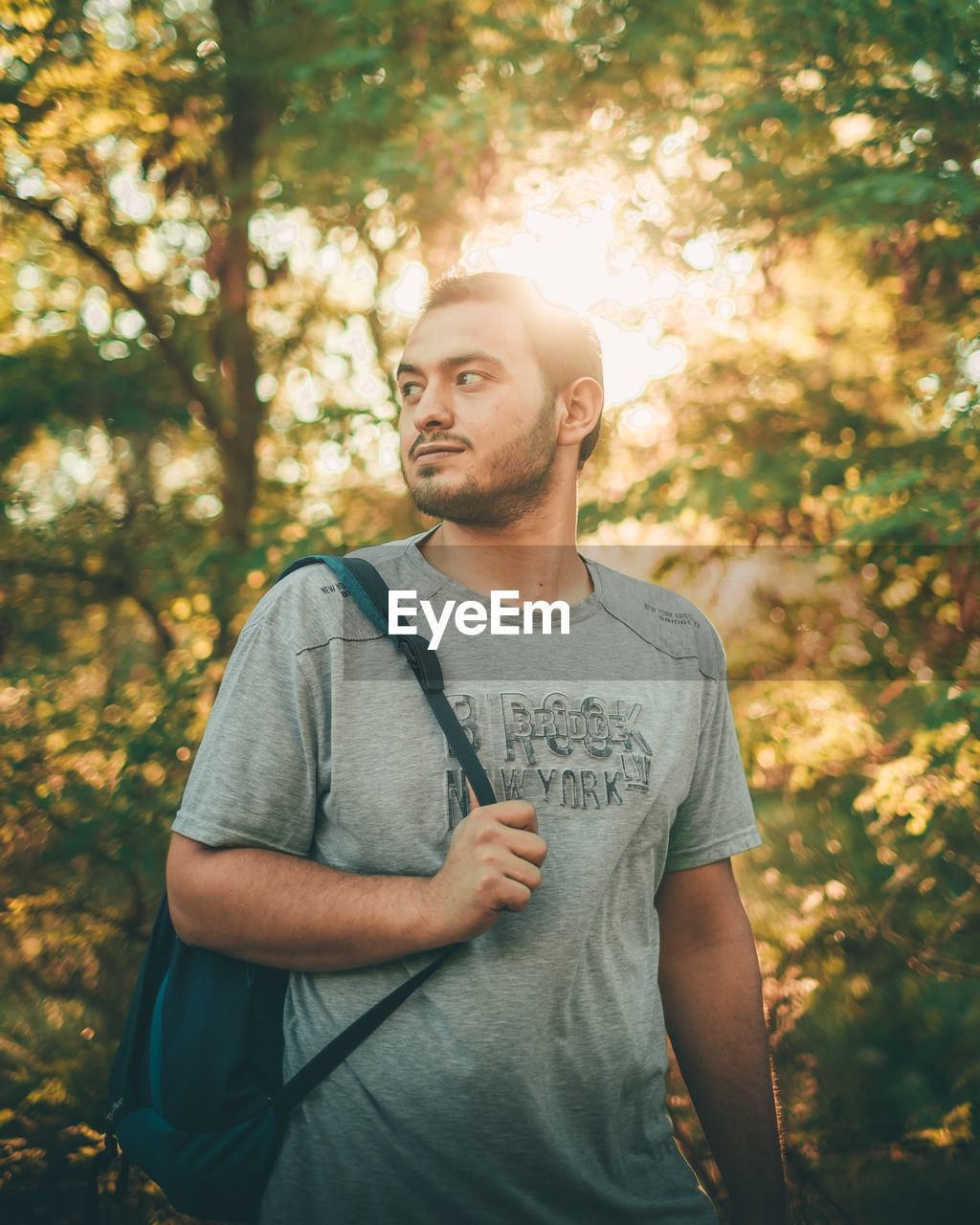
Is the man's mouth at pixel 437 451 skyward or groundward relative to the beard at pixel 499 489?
skyward

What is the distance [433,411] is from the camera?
164 cm

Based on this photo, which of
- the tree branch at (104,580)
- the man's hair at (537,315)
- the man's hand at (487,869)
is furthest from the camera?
the tree branch at (104,580)

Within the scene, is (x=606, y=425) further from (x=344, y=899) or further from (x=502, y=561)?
(x=344, y=899)

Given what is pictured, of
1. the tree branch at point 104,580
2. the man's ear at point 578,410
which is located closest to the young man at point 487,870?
the man's ear at point 578,410

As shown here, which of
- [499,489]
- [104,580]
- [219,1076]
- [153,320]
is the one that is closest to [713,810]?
[499,489]

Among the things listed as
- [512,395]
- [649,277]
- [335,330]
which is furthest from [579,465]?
[335,330]

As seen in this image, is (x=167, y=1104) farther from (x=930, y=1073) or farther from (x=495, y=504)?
(x=930, y=1073)

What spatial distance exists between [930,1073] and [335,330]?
223 inches

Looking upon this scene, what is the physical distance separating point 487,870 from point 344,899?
8.7 inches

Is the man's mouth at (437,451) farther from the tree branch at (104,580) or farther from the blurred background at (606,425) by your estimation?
the tree branch at (104,580)

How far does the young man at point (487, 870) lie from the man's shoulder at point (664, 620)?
0.01m

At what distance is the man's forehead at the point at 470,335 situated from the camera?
65.7 inches

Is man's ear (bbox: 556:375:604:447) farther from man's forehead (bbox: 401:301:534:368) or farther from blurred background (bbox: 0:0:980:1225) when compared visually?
blurred background (bbox: 0:0:980:1225)

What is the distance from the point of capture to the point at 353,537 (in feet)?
15.0
